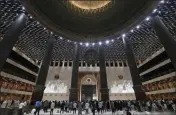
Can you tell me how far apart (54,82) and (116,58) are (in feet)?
55.1

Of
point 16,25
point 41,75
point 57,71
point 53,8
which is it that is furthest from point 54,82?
point 53,8

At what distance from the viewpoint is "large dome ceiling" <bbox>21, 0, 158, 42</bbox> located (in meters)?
12.6

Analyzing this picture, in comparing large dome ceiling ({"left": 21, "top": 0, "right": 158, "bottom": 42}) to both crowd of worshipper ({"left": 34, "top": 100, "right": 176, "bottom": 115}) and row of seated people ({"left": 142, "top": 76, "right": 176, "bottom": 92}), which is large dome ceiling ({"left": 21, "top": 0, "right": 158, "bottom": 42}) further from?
row of seated people ({"left": 142, "top": 76, "right": 176, "bottom": 92})

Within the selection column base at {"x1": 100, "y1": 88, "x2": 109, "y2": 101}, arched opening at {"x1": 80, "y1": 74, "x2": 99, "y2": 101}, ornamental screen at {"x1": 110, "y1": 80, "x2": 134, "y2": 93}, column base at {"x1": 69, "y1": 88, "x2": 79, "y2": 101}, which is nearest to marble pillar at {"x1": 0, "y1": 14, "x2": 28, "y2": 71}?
column base at {"x1": 69, "y1": 88, "x2": 79, "y2": 101}

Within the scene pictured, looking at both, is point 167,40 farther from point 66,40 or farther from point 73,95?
point 66,40

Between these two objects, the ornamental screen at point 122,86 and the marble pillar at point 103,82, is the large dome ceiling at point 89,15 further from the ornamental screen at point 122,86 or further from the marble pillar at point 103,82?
the ornamental screen at point 122,86

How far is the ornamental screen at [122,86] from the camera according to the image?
98.2 feet

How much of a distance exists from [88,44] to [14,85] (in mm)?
15686

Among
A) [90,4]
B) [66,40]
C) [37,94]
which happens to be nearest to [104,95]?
[37,94]

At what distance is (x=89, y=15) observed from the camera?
14.8 m

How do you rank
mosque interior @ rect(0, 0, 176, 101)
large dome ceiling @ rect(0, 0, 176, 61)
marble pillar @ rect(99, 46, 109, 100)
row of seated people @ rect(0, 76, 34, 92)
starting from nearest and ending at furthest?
1. mosque interior @ rect(0, 0, 176, 101)
2. marble pillar @ rect(99, 46, 109, 100)
3. large dome ceiling @ rect(0, 0, 176, 61)
4. row of seated people @ rect(0, 76, 34, 92)

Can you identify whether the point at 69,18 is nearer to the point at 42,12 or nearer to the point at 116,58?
the point at 42,12

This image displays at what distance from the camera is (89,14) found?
48.5 ft

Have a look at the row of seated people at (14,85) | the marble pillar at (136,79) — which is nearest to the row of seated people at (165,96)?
the marble pillar at (136,79)
